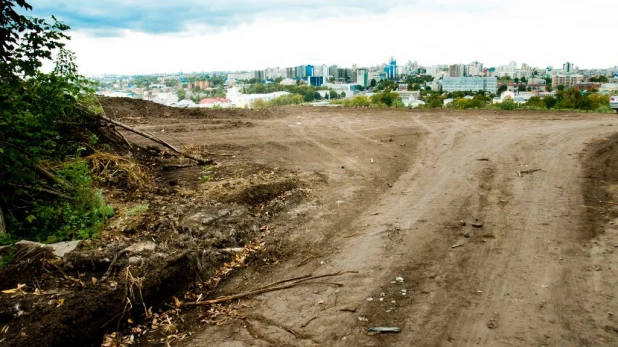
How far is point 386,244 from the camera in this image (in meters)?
6.25

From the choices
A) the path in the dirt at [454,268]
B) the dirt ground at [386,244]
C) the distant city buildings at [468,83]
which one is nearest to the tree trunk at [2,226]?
the dirt ground at [386,244]

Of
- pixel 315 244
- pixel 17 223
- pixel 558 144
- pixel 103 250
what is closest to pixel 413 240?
pixel 315 244

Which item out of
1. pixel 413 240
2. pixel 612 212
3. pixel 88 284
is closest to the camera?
pixel 88 284

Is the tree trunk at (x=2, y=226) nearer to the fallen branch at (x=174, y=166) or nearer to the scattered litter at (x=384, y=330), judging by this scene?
the fallen branch at (x=174, y=166)

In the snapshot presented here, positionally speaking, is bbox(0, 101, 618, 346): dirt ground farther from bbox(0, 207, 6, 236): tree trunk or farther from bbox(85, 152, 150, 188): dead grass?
bbox(0, 207, 6, 236): tree trunk

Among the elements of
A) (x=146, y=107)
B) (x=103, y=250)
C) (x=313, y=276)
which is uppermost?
(x=146, y=107)

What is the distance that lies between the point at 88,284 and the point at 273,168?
18.4ft

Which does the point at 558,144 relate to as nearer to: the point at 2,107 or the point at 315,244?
the point at 315,244

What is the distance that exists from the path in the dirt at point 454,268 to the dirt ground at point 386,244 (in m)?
0.02

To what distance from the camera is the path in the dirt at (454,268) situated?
13.9 ft

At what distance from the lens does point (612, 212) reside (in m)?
6.85

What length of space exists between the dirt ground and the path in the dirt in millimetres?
22

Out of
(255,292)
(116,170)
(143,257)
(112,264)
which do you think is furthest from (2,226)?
(255,292)

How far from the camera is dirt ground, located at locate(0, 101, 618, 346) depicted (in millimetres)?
4383
